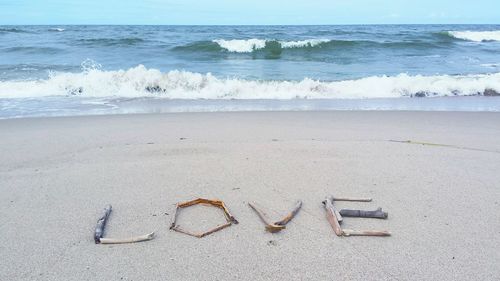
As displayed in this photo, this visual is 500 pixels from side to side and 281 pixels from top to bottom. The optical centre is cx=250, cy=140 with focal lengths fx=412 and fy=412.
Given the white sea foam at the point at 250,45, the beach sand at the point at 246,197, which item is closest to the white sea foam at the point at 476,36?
the white sea foam at the point at 250,45

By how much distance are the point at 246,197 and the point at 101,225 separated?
1159mm

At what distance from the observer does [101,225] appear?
2828 mm

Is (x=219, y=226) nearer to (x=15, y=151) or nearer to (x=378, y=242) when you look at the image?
(x=378, y=242)

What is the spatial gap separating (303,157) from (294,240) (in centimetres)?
172

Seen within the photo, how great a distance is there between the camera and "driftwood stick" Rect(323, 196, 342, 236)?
2.82 m

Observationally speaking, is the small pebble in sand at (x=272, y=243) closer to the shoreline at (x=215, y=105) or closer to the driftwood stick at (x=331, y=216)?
the driftwood stick at (x=331, y=216)

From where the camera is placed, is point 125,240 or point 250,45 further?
point 250,45

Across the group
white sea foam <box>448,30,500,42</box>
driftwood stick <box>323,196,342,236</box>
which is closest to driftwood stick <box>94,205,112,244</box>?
driftwood stick <box>323,196,342,236</box>

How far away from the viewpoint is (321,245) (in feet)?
8.87

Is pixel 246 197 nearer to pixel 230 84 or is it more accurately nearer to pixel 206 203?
pixel 206 203

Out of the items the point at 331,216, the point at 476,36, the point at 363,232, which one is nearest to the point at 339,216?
the point at 331,216

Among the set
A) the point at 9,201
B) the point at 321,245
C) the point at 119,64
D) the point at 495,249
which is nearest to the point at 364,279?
the point at 321,245

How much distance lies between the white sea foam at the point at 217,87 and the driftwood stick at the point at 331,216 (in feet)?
20.0

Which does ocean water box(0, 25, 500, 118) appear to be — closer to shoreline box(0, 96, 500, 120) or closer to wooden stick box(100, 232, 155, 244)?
shoreline box(0, 96, 500, 120)
